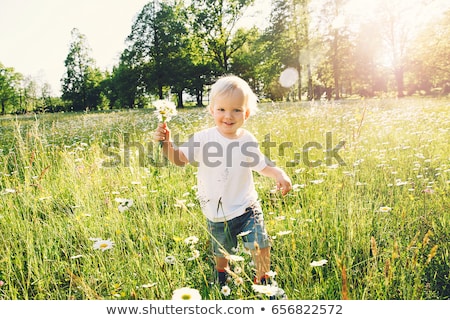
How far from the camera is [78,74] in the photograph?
12.6 ft

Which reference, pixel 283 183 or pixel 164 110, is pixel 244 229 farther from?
pixel 164 110

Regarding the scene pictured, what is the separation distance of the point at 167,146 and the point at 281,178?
56 cm

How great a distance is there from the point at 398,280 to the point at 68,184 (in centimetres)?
227

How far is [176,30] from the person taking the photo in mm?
3910

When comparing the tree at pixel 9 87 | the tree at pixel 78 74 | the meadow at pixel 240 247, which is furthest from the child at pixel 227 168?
the tree at pixel 9 87

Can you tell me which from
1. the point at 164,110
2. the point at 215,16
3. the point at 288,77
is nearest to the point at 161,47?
the point at 215,16

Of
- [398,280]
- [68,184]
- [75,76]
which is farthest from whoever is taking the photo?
[75,76]
